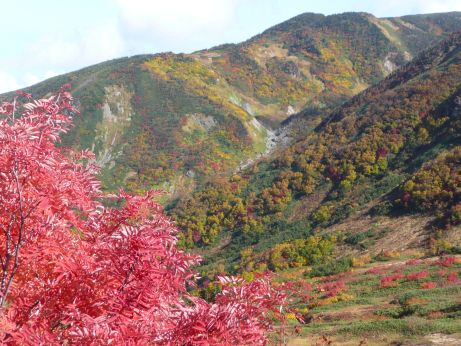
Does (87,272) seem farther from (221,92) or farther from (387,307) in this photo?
(221,92)

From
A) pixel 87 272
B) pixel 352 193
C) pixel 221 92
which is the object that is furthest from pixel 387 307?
pixel 221 92

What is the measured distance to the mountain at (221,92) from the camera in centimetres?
6156

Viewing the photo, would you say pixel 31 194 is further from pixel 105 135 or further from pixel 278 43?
pixel 278 43

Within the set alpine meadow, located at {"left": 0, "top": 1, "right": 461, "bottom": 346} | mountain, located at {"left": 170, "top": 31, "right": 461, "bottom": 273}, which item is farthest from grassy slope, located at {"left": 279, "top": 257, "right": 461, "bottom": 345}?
mountain, located at {"left": 170, "top": 31, "right": 461, "bottom": 273}

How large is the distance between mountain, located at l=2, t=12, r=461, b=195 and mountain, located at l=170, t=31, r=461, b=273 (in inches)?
735

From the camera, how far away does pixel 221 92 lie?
83062mm

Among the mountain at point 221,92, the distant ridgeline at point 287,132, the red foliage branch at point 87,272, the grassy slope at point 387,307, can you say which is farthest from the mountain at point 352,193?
the mountain at point 221,92

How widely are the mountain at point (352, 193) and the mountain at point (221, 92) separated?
18.7 metres

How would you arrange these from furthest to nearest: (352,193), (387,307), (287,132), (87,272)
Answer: (287,132) → (352,193) → (387,307) → (87,272)

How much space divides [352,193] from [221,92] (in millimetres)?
56759

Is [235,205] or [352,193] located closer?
[352,193]

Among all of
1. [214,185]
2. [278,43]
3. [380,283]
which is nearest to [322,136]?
[214,185]

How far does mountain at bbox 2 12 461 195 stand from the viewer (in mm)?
61562

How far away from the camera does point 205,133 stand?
69812 mm
